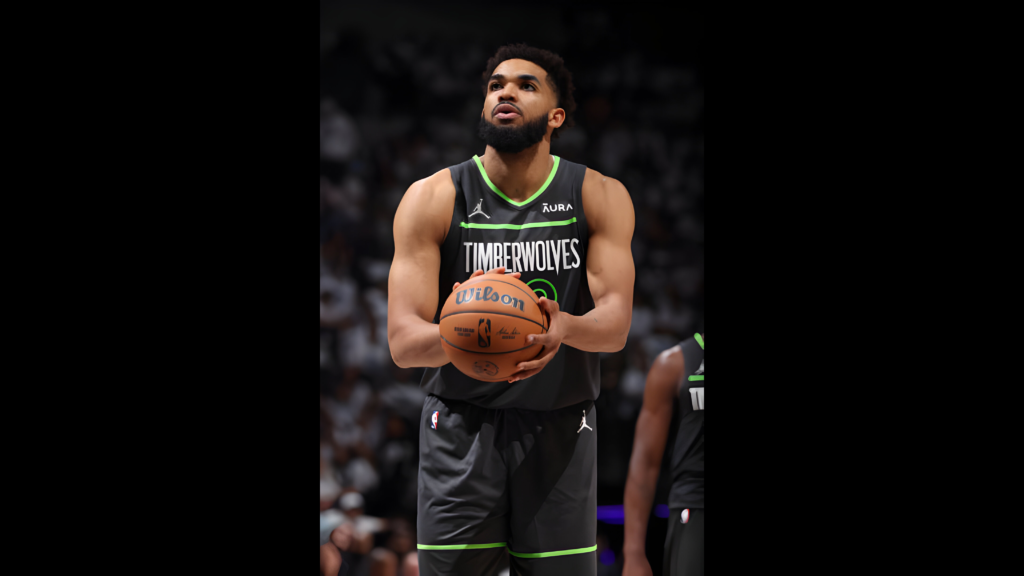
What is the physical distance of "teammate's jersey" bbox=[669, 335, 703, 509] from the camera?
3.08 metres

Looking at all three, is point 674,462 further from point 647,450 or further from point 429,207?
point 429,207

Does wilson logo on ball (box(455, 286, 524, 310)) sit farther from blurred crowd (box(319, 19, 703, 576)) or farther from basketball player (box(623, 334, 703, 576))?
basketball player (box(623, 334, 703, 576))

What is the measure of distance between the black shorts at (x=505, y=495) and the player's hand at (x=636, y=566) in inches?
11.1

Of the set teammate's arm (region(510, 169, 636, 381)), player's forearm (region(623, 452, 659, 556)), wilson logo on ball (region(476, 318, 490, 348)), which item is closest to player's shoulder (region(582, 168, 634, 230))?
teammate's arm (region(510, 169, 636, 381))

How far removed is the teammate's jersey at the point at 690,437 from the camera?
308cm

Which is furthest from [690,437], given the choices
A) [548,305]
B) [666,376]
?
[548,305]

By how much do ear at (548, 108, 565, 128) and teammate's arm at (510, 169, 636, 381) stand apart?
0.79 ft

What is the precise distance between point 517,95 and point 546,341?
1.06 m

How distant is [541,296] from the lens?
2.78 m

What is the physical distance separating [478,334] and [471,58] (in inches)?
52.1

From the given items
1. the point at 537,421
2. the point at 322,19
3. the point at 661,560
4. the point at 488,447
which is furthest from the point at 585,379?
the point at 322,19

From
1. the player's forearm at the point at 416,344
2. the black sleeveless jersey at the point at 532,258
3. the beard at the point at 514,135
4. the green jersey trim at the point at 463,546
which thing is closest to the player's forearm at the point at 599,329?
the black sleeveless jersey at the point at 532,258

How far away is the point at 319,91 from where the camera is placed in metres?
3.02

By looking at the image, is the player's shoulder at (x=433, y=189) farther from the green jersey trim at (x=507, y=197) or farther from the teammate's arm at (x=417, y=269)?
the green jersey trim at (x=507, y=197)
